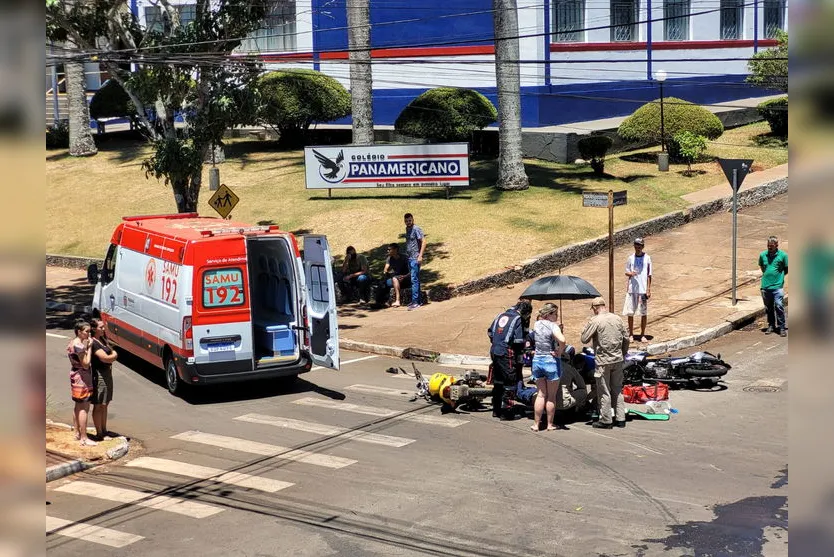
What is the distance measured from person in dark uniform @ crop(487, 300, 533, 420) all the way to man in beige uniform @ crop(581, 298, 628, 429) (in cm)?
87

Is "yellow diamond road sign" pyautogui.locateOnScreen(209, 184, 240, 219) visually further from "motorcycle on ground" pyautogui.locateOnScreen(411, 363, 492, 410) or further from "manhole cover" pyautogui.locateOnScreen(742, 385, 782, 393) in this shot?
"manhole cover" pyautogui.locateOnScreen(742, 385, 782, 393)

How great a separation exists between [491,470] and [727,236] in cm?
1423

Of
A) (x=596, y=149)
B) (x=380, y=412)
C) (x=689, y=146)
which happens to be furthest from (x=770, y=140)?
(x=380, y=412)

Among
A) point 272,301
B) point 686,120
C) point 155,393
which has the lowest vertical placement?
point 155,393

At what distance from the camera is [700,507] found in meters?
9.97

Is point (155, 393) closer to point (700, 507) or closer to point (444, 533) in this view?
point (444, 533)

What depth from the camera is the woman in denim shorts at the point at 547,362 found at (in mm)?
12672

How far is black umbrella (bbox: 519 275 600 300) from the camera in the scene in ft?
49.8

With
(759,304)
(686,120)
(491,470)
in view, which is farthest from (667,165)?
(491,470)

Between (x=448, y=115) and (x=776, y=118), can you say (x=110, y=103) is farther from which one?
(x=776, y=118)

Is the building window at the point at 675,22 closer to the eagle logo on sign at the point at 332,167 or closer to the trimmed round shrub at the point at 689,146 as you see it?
the trimmed round shrub at the point at 689,146

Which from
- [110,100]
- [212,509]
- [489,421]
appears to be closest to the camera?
[212,509]

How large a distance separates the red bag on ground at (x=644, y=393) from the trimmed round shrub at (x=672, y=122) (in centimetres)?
1808

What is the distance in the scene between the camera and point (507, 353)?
13312 mm
